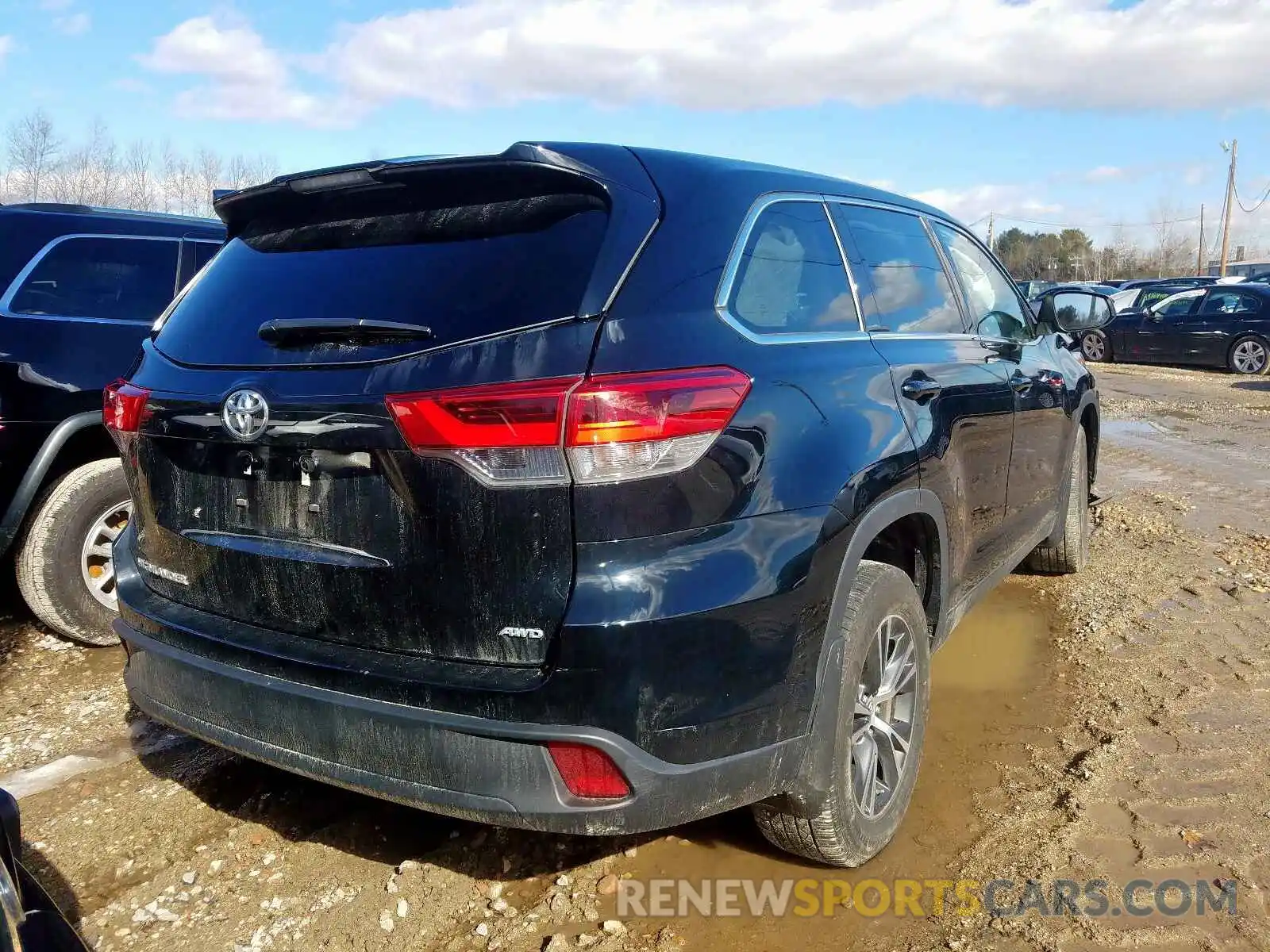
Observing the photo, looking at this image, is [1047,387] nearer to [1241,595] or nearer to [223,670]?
[1241,595]

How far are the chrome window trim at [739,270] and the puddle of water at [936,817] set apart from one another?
1.42 m

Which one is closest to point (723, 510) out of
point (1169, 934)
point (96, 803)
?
point (1169, 934)

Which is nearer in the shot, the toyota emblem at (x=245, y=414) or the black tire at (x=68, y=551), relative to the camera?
the toyota emblem at (x=245, y=414)

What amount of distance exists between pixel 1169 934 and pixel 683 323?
1.90 metres

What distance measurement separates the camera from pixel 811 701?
2182 millimetres

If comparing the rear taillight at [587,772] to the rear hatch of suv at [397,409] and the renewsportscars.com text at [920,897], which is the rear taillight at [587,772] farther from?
the renewsportscars.com text at [920,897]

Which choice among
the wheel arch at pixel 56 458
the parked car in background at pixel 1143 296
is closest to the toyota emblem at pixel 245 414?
the wheel arch at pixel 56 458

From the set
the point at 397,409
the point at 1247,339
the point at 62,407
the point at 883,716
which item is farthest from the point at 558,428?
the point at 1247,339

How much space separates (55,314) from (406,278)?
9.31ft

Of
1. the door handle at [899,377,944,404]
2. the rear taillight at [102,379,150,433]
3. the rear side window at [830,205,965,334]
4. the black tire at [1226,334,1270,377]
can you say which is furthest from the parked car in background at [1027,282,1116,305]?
the rear taillight at [102,379,150,433]

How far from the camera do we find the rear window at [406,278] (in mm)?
2008

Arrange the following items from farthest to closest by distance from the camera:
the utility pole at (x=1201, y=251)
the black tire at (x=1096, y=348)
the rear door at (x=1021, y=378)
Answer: the utility pole at (x=1201, y=251)
the black tire at (x=1096, y=348)
the rear door at (x=1021, y=378)

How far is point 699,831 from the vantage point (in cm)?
279

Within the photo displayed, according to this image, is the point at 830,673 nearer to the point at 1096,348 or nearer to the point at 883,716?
the point at 883,716
